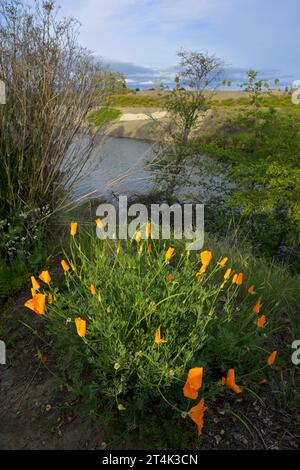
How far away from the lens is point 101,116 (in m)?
4.85

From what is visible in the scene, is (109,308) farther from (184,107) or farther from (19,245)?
(184,107)

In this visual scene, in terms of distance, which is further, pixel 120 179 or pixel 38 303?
pixel 120 179

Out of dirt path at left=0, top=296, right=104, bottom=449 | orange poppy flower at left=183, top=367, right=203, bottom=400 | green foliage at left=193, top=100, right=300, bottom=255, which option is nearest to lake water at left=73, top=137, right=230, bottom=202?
green foliage at left=193, top=100, right=300, bottom=255

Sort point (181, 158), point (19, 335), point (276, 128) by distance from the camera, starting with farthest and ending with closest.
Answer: point (181, 158), point (276, 128), point (19, 335)

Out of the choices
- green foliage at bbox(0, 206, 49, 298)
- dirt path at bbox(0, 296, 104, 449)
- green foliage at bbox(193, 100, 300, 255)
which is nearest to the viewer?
dirt path at bbox(0, 296, 104, 449)

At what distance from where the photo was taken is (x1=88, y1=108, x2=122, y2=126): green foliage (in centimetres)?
467

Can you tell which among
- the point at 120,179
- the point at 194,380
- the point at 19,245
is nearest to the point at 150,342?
the point at 194,380

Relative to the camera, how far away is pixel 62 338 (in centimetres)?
244

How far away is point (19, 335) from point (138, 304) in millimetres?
1162

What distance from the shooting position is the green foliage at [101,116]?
467 cm

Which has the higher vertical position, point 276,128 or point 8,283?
point 276,128

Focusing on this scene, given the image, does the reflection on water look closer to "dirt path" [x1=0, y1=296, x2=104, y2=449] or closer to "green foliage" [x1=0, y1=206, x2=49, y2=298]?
"green foliage" [x1=0, y1=206, x2=49, y2=298]
